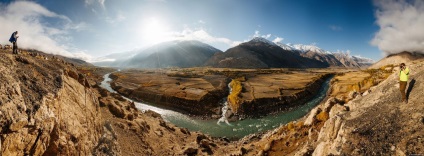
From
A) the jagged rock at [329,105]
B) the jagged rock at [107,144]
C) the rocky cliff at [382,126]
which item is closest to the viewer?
the rocky cliff at [382,126]

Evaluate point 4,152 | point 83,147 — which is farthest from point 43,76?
point 4,152

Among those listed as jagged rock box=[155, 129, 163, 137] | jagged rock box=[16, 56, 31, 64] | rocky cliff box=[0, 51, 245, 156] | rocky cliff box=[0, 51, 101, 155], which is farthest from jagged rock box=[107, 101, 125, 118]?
jagged rock box=[16, 56, 31, 64]

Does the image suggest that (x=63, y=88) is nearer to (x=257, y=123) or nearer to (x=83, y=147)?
(x=83, y=147)

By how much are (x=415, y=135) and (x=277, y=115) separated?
48183 millimetres

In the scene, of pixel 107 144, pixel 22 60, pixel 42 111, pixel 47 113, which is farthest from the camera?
pixel 107 144

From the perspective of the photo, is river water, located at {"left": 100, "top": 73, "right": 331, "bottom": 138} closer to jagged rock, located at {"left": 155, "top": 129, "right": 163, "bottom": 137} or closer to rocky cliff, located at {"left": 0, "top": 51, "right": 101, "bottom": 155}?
jagged rock, located at {"left": 155, "top": 129, "right": 163, "bottom": 137}

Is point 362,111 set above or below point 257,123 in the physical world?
above

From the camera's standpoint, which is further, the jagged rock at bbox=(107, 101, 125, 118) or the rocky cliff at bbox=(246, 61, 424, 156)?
the jagged rock at bbox=(107, 101, 125, 118)

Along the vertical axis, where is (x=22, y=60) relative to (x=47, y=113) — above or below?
above

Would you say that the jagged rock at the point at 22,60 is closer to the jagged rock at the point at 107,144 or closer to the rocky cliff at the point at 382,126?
the jagged rock at the point at 107,144

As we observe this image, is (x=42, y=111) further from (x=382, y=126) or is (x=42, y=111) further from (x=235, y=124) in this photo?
(x=235, y=124)

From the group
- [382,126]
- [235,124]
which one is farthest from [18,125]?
[235,124]

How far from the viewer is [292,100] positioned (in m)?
72.8

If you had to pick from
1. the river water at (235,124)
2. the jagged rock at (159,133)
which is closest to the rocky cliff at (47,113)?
the jagged rock at (159,133)
